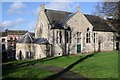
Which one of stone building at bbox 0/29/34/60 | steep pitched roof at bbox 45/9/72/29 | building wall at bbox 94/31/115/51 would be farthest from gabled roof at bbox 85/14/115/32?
stone building at bbox 0/29/34/60

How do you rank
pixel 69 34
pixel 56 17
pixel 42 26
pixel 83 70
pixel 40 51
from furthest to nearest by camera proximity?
pixel 42 26 → pixel 56 17 → pixel 69 34 → pixel 40 51 → pixel 83 70

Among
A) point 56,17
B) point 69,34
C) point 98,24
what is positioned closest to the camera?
point 69,34

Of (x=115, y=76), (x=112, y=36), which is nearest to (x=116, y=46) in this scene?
(x=112, y=36)

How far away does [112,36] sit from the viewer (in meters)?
52.0

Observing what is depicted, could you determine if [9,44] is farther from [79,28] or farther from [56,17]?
[79,28]

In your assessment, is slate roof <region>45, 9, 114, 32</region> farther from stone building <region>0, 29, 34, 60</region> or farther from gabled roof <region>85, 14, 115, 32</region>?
stone building <region>0, 29, 34, 60</region>

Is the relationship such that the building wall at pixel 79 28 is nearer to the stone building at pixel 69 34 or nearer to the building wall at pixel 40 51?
the stone building at pixel 69 34

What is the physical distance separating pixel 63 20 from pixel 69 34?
3551mm

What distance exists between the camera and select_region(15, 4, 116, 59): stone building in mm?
43000

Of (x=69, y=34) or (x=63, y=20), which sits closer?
(x=69, y=34)

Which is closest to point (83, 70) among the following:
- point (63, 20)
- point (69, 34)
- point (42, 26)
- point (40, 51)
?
point (40, 51)

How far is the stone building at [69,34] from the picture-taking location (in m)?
43.0

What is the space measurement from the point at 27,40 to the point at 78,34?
1116 centimetres

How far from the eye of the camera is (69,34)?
45.0 metres
